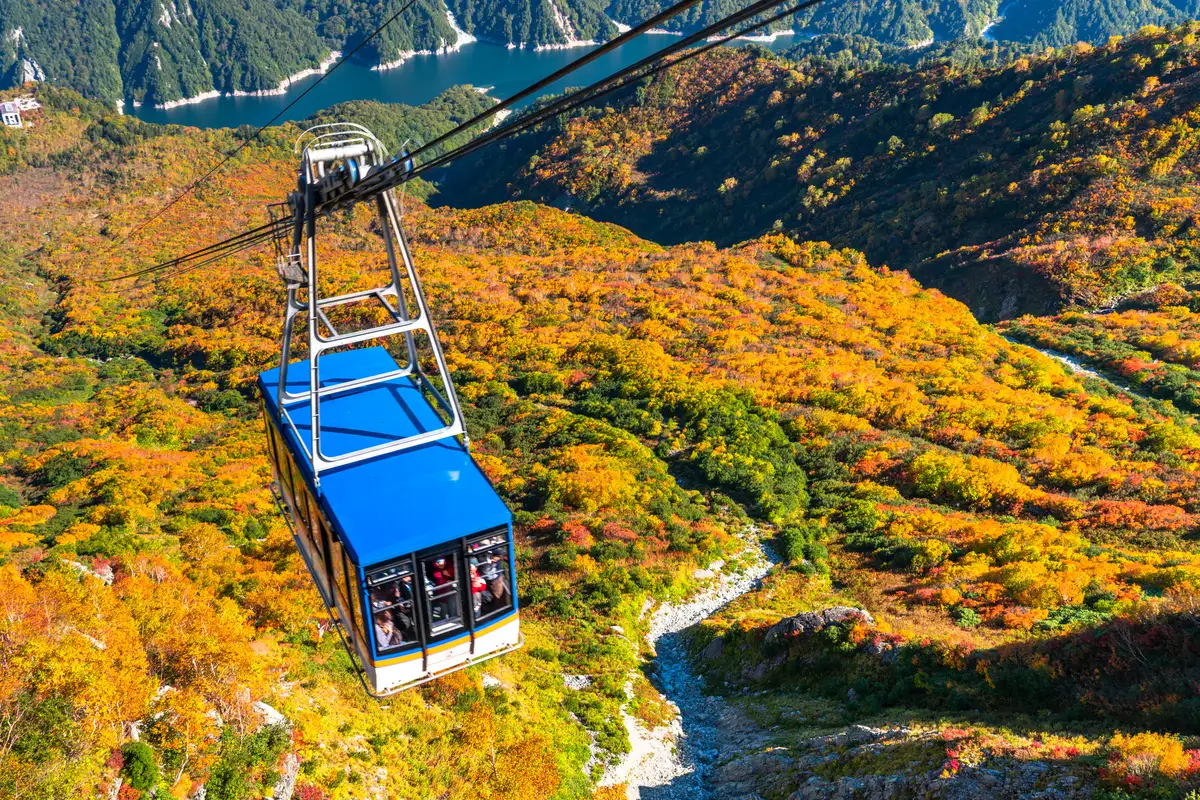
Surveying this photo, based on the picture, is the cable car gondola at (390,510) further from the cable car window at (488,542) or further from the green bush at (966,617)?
the green bush at (966,617)

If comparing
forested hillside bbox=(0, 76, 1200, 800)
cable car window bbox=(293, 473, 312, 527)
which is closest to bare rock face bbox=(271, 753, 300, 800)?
forested hillside bbox=(0, 76, 1200, 800)

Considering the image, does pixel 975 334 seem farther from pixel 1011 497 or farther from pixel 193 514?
pixel 193 514

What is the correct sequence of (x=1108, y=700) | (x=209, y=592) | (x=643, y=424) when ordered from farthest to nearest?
(x=643, y=424) → (x=209, y=592) → (x=1108, y=700)

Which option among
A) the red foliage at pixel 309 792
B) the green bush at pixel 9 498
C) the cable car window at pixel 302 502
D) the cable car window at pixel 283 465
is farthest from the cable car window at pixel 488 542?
the green bush at pixel 9 498

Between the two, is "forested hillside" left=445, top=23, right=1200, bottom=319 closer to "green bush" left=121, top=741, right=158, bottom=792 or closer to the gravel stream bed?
the gravel stream bed

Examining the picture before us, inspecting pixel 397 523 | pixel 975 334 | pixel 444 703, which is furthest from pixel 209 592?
pixel 975 334
